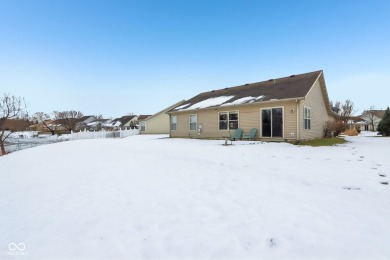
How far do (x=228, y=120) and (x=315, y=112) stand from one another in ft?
21.3

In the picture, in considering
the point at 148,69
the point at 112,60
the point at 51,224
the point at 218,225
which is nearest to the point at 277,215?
the point at 218,225

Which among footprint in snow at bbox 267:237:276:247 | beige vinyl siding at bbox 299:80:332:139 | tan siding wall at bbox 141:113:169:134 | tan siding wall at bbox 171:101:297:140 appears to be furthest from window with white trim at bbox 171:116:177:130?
footprint in snow at bbox 267:237:276:247

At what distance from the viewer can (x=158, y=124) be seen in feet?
102

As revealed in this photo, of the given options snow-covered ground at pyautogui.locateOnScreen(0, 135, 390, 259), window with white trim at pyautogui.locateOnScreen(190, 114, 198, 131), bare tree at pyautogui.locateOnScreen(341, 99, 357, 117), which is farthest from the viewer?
bare tree at pyautogui.locateOnScreen(341, 99, 357, 117)

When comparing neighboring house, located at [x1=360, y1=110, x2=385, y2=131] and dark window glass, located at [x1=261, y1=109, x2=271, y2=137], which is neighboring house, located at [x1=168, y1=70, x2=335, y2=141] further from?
neighboring house, located at [x1=360, y1=110, x2=385, y2=131]

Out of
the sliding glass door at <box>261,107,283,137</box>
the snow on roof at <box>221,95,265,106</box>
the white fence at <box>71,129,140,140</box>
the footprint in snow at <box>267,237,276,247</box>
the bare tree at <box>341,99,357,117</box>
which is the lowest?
the footprint in snow at <box>267,237,276,247</box>

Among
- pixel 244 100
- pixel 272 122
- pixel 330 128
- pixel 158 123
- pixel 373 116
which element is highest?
pixel 373 116

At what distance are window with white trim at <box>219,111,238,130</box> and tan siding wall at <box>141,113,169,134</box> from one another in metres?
15.7

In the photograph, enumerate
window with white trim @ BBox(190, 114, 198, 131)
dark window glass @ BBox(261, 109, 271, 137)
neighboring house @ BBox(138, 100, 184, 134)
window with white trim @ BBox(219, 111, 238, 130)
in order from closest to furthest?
dark window glass @ BBox(261, 109, 271, 137) < window with white trim @ BBox(219, 111, 238, 130) < window with white trim @ BBox(190, 114, 198, 131) < neighboring house @ BBox(138, 100, 184, 134)

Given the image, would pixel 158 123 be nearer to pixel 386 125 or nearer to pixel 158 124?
pixel 158 124

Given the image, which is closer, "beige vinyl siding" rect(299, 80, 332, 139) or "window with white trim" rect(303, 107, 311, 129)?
"beige vinyl siding" rect(299, 80, 332, 139)

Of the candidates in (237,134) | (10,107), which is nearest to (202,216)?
(237,134)

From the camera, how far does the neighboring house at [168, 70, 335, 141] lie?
12.8m

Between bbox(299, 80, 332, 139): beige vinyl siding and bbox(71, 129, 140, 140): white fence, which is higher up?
bbox(299, 80, 332, 139): beige vinyl siding
